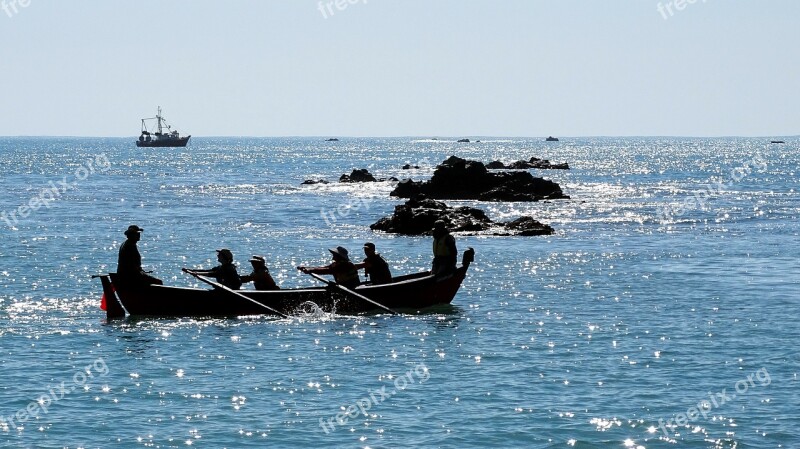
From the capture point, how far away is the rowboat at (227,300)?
2592 cm

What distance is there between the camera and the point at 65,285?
32906mm

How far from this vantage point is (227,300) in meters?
26.3

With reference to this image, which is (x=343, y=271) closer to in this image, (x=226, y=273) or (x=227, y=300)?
(x=226, y=273)

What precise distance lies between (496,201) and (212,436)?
55960 millimetres

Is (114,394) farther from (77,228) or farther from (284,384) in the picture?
(77,228)

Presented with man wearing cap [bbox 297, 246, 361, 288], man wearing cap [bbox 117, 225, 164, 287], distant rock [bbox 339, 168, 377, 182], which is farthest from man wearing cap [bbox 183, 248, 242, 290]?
distant rock [bbox 339, 168, 377, 182]

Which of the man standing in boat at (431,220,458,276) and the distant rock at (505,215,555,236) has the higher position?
the man standing in boat at (431,220,458,276)

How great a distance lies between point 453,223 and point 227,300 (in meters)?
25.2

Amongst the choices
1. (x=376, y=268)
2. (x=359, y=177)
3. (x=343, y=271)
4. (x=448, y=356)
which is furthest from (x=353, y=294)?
(x=359, y=177)

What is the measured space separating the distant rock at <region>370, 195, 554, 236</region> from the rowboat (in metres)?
21.9

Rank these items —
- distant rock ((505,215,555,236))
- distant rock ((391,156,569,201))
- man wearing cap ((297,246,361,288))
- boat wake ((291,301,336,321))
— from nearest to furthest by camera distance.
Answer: boat wake ((291,301,336,321)) → man wearing cap ((297,246,361,288)) → distant rock ((505,215,555,236)) → distant rock ((391,156,569,201))

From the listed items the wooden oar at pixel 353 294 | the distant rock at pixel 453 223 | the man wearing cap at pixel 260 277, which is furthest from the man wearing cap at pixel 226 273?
the distant rock at pixel 453 223

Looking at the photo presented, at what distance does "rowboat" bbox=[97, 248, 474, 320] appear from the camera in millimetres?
25922

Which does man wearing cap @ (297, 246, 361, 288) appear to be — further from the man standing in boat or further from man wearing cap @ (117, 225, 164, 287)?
man wearing cap @ (117, 225, 164, 287)
